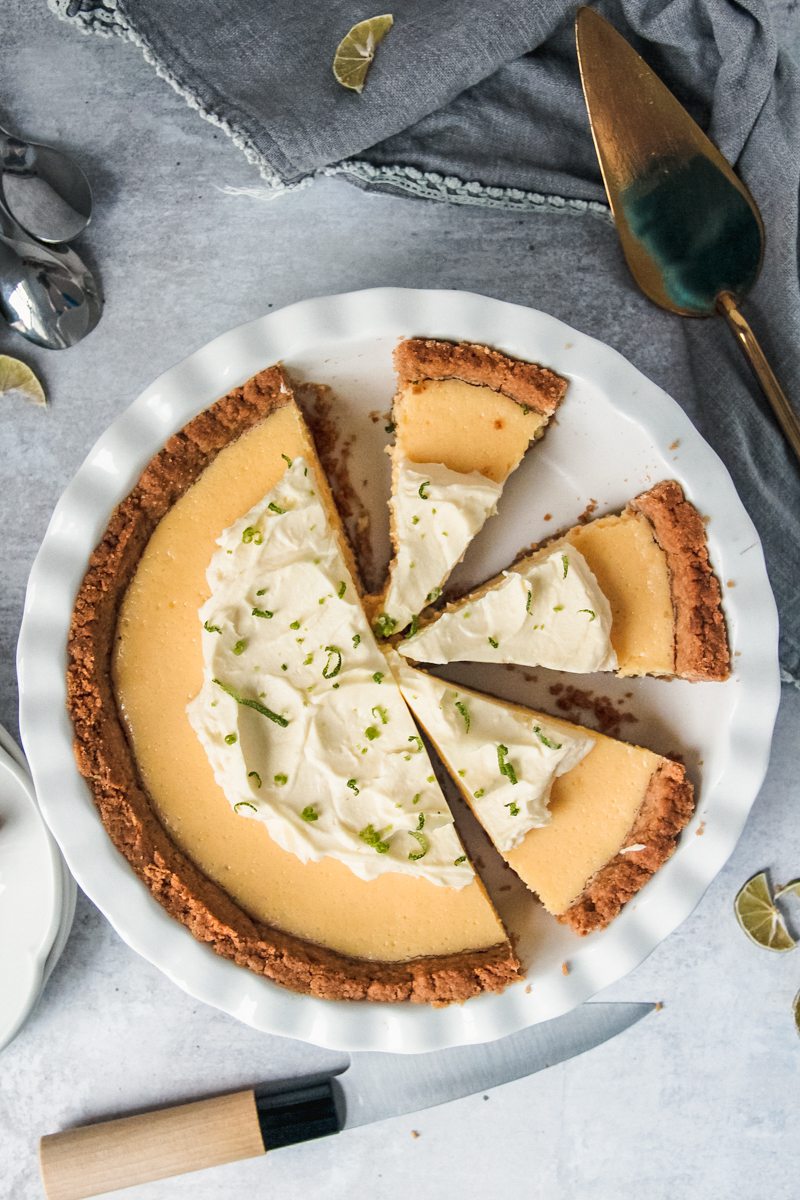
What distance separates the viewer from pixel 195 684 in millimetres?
3066

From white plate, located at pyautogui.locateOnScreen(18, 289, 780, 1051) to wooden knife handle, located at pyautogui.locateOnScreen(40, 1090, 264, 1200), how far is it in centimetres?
59

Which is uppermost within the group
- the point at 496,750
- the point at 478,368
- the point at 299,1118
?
the point at 478,368

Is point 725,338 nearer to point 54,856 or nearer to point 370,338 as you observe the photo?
point 370,338

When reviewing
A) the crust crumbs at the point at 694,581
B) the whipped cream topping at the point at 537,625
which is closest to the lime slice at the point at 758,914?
the crust crumbs at the point at 694,581

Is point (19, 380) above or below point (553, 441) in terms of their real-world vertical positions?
below

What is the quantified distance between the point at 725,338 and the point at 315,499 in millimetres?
1574

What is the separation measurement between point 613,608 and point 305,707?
109 centimetres

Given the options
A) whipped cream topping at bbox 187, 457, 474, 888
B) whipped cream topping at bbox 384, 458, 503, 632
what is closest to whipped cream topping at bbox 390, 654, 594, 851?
whipped cream topping at bbox 187, 457, 474, 888

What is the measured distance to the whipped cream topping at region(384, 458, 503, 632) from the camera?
9.82ft

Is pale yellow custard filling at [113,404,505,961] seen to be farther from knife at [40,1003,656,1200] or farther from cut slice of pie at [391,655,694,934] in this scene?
knife at [40,1003,656,1200]

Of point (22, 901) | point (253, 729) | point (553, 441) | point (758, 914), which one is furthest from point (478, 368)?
point (22, 901)

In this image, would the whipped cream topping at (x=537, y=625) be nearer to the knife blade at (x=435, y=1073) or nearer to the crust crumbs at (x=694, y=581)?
the crust crumbs at (x=694, y=581)

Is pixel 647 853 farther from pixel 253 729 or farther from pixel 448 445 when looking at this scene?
pixel 448 445

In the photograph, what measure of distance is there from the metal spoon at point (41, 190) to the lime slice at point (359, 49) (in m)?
0.96
